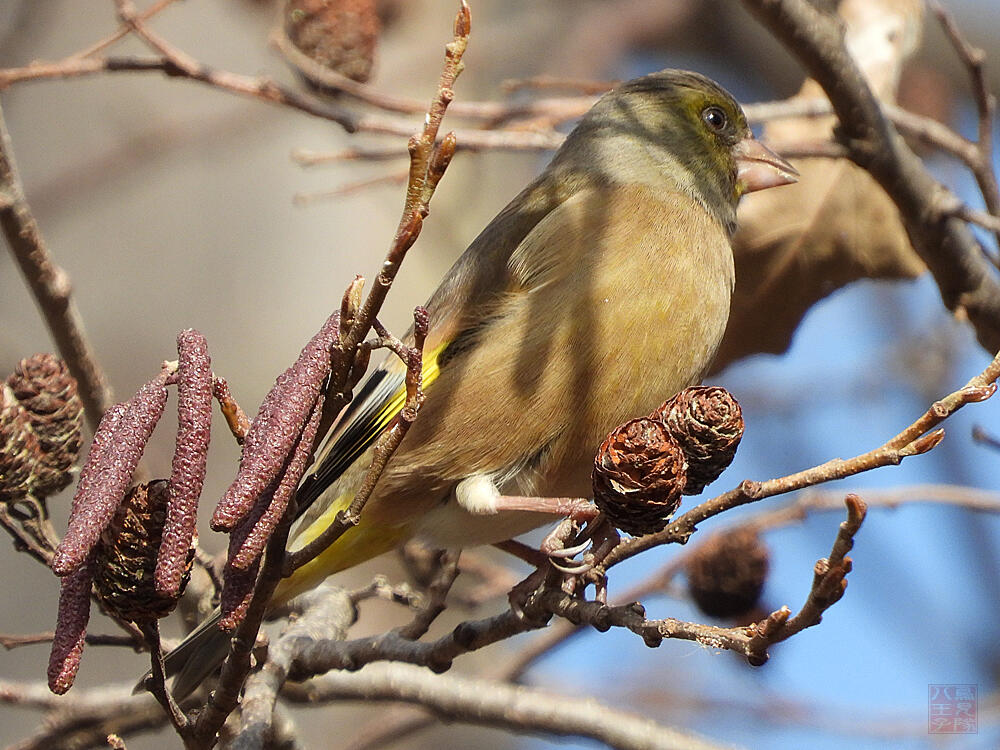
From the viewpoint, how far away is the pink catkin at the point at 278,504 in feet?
5.50

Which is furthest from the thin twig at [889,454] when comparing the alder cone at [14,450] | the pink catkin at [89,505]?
the alder cone at [14,450]

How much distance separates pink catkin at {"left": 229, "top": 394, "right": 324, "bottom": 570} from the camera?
5.50 ft

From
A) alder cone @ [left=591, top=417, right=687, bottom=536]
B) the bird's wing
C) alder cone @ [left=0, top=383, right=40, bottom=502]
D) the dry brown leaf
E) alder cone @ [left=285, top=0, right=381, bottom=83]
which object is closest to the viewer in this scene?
alder cone @ [left=591, top=417, right=687, bottom=536]

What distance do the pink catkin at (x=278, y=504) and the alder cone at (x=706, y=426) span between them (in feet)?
2.00

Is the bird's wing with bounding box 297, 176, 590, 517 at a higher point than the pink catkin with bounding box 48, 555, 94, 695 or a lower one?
lower

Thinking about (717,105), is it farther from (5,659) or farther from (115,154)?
(5,659)

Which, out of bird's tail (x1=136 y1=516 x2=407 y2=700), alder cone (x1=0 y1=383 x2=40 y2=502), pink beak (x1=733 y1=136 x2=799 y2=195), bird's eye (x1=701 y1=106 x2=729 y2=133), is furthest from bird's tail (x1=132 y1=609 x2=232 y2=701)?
bird's eye (x1=701 y1=106 x2=729 y2=133)

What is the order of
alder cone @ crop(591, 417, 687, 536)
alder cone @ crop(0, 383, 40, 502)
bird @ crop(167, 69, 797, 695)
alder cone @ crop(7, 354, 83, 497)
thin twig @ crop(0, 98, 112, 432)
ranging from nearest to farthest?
alder cone @ crop(591, 417, 687, 536)
alder cone @ crop(0, 383, 40, 502)
alder cone @ crop(7, 354, 83, 497)
thin twig @ crop(0, 98, 112, 432)
bird @ crop(167, 69, 797, 695)

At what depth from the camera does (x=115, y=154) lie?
5422mm

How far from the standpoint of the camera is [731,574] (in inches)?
132

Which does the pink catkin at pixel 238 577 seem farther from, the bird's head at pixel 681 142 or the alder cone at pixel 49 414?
the bird's head at pixel 681 142

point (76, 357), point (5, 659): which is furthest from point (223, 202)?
point (76, 357)

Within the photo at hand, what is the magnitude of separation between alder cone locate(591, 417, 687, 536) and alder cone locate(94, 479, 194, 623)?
2.26ft

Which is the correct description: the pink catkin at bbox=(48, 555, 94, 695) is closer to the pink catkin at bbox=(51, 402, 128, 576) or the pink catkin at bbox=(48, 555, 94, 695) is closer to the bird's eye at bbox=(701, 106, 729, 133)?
the pink catkin at bbox=(51, 402, 128, 576)
